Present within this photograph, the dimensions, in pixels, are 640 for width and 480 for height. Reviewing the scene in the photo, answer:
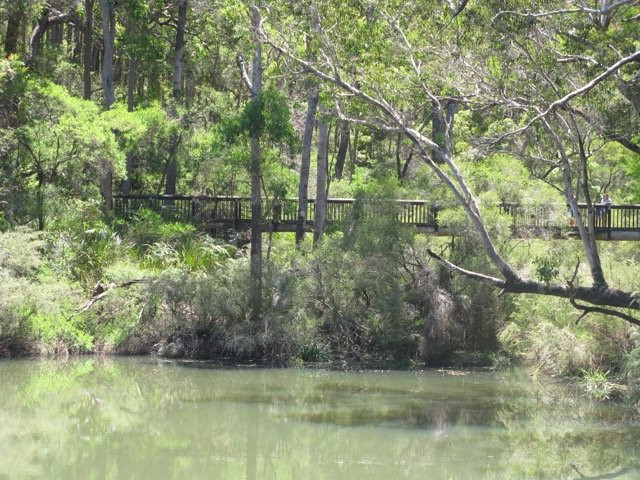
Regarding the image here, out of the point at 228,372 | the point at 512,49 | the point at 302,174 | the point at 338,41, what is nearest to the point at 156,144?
the point at 302,174

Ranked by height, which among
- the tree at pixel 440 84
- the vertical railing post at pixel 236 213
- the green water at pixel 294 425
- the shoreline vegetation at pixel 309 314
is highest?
the tree at pixel 440 84

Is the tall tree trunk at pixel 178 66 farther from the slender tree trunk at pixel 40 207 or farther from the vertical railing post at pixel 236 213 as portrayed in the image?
the slender tree trunk at pixel 40 207

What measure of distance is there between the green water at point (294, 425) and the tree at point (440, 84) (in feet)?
7.85

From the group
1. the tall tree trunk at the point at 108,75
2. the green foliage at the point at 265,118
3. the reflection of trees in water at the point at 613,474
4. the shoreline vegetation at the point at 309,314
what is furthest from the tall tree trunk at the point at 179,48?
the reflection of trees in water at the point at 613,474

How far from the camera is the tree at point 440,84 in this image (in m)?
16.1

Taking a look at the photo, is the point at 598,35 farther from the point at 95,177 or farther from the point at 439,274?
the point at 95,177

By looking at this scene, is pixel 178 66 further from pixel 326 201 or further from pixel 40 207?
pixel 40 207

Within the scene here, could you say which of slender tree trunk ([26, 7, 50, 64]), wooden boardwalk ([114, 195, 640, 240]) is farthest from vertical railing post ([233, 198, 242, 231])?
slender tree trunk ([26, 7, 50, 64])

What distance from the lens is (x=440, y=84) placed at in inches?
715

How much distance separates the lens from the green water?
13633mm

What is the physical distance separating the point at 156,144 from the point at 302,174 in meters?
4.45

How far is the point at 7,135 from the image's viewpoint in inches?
1056

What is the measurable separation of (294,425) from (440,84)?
664 centimetres


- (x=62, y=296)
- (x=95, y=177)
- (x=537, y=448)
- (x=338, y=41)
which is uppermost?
(x=338, y=41)
